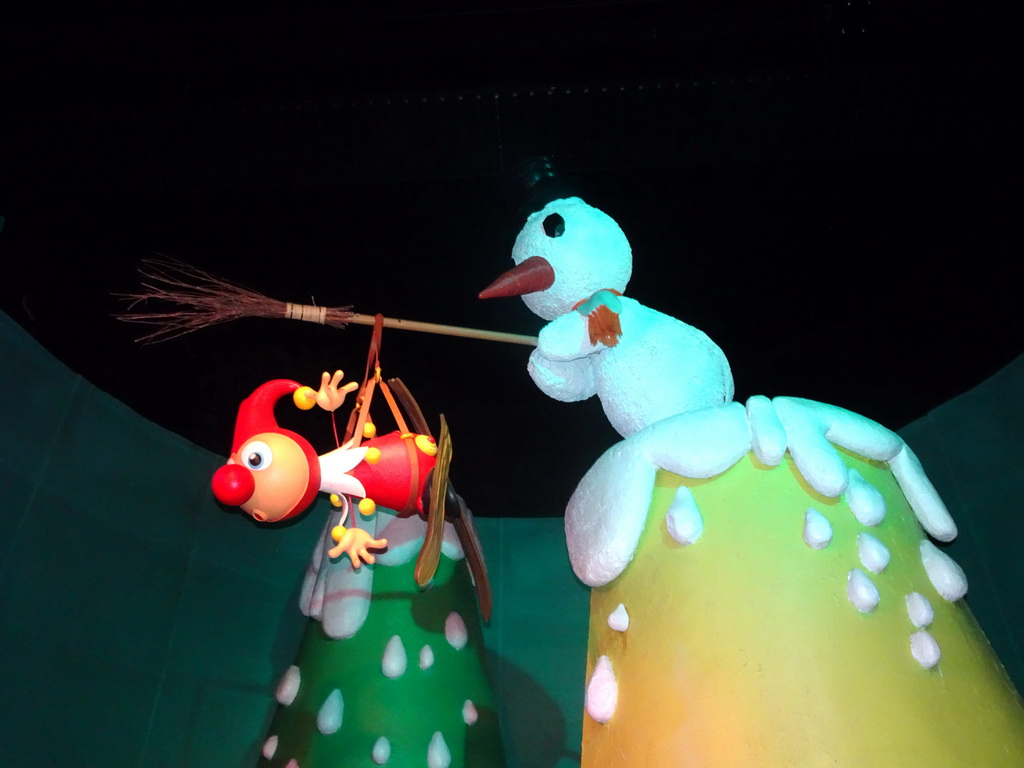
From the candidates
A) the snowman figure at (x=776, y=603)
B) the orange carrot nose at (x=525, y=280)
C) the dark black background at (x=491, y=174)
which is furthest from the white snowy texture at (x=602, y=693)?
the dark black background at (x=491, y=174)

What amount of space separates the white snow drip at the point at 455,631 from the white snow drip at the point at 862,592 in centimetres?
77

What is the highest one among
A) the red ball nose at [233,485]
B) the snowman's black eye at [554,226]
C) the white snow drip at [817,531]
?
the snowman's black eye at [554,226]

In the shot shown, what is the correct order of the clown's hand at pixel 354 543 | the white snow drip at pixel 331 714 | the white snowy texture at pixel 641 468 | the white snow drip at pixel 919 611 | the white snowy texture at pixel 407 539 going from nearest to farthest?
the white snow drip at pixel 919 611
the white snowy texture at pixel 641 468
the clown's hand at pixel 354 543
the white snow drip at pixel 331 714
the white snowy texture at pixel 407 539

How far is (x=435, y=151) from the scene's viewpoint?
182cm

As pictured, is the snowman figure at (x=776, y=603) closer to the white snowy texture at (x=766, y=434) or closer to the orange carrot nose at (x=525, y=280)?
the white snowy texture at (x=766, y=434)

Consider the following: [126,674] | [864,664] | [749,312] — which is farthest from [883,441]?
[126,674]

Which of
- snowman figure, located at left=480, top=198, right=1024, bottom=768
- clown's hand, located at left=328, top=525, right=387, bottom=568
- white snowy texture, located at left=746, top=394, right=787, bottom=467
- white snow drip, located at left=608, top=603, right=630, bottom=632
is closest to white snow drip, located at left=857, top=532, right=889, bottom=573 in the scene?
snowman figure, located at left=480, top=198, right=1024, bottom=768

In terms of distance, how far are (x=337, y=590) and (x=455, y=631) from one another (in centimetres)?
24

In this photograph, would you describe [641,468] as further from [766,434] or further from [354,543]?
[354,543]

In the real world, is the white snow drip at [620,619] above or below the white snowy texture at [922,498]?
below

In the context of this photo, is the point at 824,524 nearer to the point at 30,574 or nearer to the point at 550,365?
the point at 550,365

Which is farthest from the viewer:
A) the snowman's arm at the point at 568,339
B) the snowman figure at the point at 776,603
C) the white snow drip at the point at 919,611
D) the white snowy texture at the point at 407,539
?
the white snowy texture at the point at 407,539

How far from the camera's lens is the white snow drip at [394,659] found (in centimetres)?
151

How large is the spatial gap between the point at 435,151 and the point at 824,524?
3.70ft
